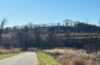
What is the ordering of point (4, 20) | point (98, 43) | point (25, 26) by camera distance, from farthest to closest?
point (25, 26) → point (4, 20) → point (98, 43)

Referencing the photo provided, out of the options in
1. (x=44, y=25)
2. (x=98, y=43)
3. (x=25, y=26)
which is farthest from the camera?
(x=44, y=25)

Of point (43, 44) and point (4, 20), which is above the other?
point (4, 20)

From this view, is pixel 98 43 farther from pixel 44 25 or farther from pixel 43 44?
pixel 44 25

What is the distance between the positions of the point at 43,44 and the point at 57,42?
564cm

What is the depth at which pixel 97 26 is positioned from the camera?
565ft

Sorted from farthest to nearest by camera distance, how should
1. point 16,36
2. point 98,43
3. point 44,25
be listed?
point 44,25, point 16,36, point 98,43

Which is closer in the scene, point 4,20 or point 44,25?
point 4,20

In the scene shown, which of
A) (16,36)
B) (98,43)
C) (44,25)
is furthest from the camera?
(44,25)

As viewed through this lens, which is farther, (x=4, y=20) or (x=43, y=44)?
(x=4, y=20)

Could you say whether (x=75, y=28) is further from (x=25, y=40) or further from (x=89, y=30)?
(x=25, y=40)

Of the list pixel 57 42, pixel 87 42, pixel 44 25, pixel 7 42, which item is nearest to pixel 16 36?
pixel 7 42

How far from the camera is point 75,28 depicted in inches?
7101

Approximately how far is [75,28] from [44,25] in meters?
18.8

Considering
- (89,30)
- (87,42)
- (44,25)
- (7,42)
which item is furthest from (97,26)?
(7,42)
